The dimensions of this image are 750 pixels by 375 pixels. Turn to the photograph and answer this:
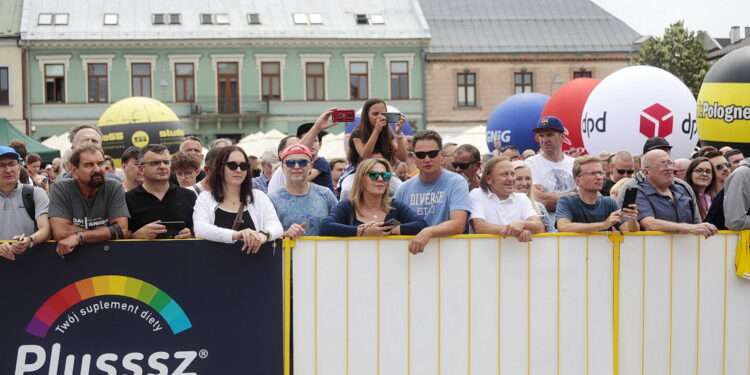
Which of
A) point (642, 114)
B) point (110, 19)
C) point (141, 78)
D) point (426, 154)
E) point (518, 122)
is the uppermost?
point (110, 19)

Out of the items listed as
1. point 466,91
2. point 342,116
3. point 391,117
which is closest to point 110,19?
point 466,91

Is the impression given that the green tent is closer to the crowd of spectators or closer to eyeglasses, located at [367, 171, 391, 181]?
the crowd of spectators

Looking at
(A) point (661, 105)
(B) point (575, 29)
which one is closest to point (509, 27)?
(B) point (575, 29)

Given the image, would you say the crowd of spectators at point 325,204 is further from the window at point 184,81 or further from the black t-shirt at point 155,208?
the window at point 184,81

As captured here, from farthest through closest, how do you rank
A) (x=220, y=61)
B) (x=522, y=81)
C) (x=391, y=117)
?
1. (x=522, y=81)
2. (x=220, y=61)
3. (x=391, y=117)

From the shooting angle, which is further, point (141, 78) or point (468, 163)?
point (141, 78)

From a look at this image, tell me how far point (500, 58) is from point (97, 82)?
1896 cm

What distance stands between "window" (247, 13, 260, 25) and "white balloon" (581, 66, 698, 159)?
3275 cm

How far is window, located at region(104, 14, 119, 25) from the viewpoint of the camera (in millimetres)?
44562

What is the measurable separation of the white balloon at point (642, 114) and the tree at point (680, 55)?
30879 millimetres

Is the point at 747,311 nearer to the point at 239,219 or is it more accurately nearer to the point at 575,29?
the point at 239,219

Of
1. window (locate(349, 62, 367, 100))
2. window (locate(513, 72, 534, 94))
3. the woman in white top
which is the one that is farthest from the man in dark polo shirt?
window (locate(513, 72, 534, 94))

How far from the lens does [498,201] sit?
6789mm

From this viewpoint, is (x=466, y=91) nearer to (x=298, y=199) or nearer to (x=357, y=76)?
(x=357, y=76)
